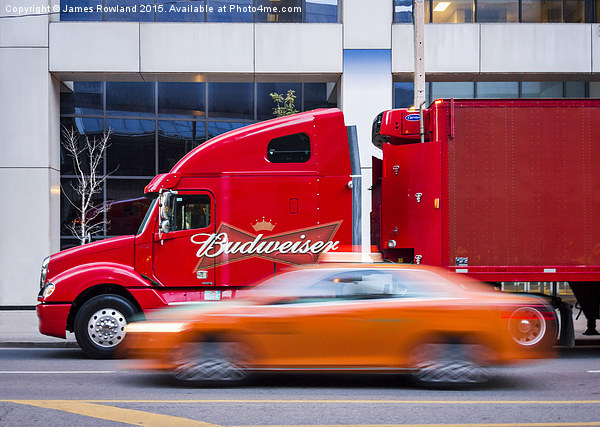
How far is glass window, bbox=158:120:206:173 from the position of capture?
64.8ft

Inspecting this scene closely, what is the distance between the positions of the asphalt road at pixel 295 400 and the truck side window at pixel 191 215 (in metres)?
2.23

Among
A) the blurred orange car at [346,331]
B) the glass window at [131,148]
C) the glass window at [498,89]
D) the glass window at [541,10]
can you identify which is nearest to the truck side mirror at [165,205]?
the blurred orange car at [346,331]

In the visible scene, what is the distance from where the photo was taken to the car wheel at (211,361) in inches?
274

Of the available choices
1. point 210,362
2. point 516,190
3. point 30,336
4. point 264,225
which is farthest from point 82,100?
point 210,362

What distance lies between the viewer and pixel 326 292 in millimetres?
7016

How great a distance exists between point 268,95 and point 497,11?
7.03m

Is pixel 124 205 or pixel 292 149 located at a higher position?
pixel 292 149

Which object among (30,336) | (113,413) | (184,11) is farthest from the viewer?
(184,11)

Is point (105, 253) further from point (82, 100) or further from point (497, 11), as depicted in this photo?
point (497, 11)

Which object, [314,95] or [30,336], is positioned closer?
[30,336]

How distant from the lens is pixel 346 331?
22.5 feet

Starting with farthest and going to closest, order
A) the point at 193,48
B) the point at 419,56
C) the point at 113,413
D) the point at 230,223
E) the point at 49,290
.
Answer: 1. the point at 193,48
2. the point at 419,56
3. the point at 230,223
4. the point at 49,290
5. the point at 113,413

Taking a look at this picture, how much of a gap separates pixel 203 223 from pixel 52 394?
345 centimetres

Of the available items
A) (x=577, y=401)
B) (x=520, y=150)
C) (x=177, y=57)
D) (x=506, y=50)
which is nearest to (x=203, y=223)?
(x=520, y=150)
